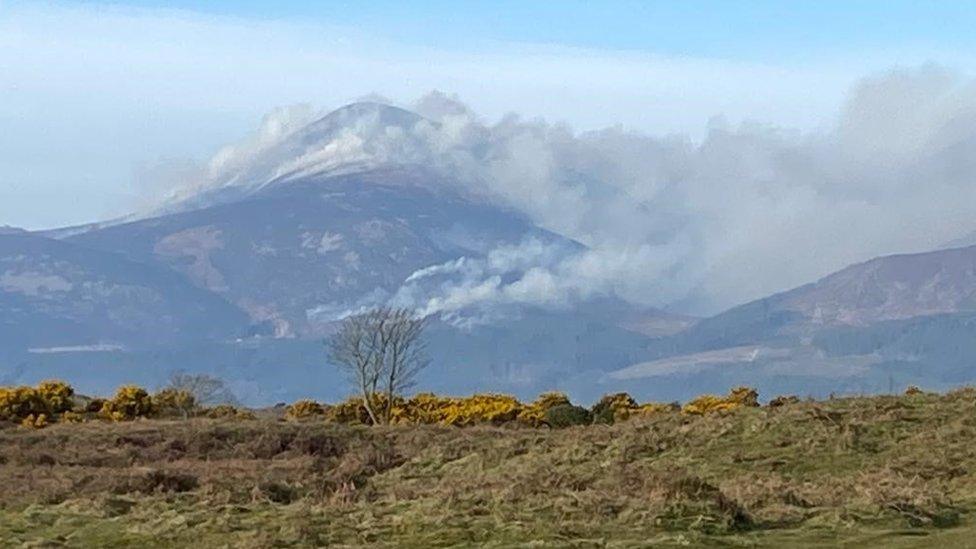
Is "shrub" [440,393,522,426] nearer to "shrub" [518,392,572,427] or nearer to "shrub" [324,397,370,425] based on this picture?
"shrub" [518,392,572,427]

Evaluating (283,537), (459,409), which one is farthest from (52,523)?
(459,409)

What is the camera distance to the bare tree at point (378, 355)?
276 ft

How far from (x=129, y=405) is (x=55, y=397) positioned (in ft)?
12.2

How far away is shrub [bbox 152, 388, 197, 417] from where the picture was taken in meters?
78.4

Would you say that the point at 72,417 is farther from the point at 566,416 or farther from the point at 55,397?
the point at 566,416

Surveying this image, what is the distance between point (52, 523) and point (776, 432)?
60.7 feet

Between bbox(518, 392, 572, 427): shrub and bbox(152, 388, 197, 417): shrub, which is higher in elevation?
bbox(152, 388, 197, 417): shrub

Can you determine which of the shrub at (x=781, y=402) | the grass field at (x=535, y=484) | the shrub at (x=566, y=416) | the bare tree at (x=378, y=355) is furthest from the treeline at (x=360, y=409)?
the grass field at (x=535, y=484)

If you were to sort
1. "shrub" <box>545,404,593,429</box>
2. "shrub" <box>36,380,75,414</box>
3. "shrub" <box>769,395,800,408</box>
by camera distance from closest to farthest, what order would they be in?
"shrub" <box>769,395,800,408</box>
"shrub" <box>545,404,593,429</box>
"shrub" <box>36,380,75,414</box>

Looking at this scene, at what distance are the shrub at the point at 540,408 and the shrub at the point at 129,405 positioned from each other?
19225 millimetres

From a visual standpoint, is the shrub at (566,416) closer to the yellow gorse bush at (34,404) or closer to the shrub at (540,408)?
the shrub at (540,408)

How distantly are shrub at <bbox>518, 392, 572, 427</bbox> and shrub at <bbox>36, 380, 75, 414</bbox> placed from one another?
2257 cm

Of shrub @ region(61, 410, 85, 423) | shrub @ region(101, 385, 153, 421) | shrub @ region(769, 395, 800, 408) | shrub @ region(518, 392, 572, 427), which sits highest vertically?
shrub @ region(101, 385, 153, 421)

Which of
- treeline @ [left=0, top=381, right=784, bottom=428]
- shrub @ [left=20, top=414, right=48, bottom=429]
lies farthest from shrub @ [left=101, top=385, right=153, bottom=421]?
shrub @ [left=20, top=414, right=48, bottom=429]
